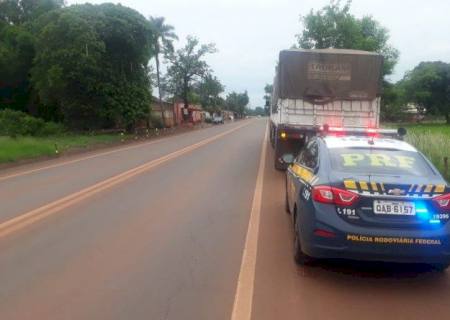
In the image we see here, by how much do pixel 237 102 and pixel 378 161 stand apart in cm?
16670

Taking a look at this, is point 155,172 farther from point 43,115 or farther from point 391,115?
point 391,115

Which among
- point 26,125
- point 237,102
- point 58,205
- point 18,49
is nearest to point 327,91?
point 58,205

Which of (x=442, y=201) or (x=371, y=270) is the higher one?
(x=442, y=201)

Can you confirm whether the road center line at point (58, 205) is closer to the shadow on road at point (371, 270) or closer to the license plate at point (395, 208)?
the shadow on road at point (371, 270)

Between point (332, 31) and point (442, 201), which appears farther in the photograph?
point (332, 31)

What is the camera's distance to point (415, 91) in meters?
71.6

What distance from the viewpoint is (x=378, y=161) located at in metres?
6.41

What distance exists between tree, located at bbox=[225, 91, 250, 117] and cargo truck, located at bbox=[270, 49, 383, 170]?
5763 inches

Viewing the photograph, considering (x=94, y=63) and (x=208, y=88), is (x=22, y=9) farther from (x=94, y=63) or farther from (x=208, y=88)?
(x=208, y=88)

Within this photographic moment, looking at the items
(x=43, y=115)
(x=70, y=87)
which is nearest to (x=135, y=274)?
(x=70, y=87)

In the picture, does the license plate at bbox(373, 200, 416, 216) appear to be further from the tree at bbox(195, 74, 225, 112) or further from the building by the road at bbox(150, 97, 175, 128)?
the tree at bbox(195, 74, 225, 112)

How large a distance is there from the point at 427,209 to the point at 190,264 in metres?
2.65

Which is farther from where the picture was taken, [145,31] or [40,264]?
[145,31]

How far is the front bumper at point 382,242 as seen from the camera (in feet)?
18.0
